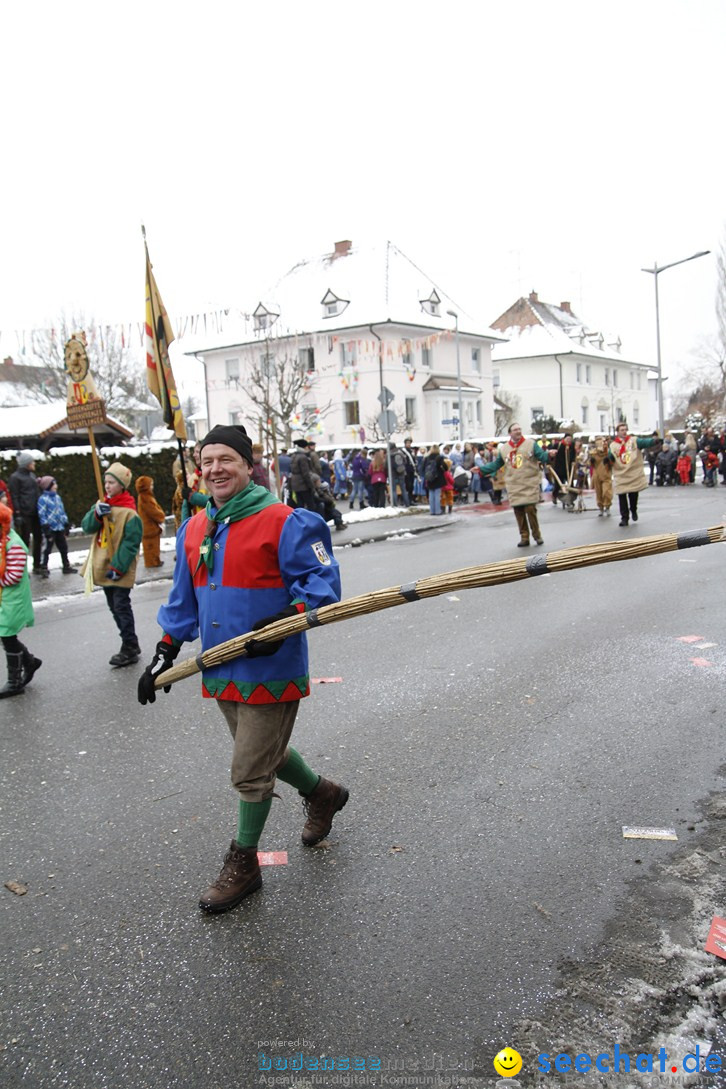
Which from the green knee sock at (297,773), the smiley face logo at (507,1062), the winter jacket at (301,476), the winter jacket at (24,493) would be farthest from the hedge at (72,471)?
the smiley face logo at (507,1062)

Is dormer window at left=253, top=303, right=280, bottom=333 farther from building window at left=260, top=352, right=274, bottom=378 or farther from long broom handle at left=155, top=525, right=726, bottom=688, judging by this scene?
long broom handle at left=155, top=525, right=726, bottom=688

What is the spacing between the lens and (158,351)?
7043 millimetres

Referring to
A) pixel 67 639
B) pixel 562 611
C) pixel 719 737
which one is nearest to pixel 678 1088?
pixel 719 737

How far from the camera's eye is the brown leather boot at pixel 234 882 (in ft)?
10.4

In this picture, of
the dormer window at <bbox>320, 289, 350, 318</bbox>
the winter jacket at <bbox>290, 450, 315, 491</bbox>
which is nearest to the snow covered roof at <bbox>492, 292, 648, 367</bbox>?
the dormer window at <bbox>320, 289, 350, 318</bbox>

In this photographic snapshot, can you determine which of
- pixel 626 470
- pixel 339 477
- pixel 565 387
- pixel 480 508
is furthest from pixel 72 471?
pixel 565 387

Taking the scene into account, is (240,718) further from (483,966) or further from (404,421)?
(404,421)

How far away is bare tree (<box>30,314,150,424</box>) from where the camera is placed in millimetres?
46656

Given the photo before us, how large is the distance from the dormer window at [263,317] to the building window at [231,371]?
321 cm

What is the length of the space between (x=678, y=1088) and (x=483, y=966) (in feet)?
2.24

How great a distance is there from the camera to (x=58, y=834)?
393 centimetres

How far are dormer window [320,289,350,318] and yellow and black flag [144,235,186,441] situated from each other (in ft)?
148

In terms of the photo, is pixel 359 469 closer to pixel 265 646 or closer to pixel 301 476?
pixel 301 476

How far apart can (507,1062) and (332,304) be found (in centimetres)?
5135
